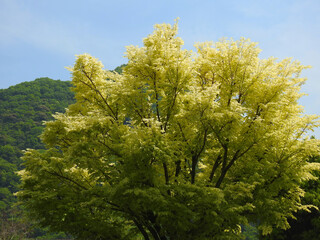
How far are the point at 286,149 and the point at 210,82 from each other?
183 inches

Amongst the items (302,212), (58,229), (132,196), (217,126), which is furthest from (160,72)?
(302,212)

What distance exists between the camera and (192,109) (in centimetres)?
1043

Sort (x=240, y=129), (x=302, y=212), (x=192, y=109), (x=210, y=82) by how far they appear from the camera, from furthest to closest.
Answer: (x=302, y=212) → (x=210, y=82) → (x=240, y=129) → (x=192, y=109)

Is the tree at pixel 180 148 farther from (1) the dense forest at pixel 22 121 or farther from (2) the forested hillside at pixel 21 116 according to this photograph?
(2) the forested hillside at pixel 21 116

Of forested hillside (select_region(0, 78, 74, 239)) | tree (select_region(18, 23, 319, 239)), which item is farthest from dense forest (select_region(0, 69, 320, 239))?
tree (select_region(18, 23, 319, 239))

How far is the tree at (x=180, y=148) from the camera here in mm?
9953

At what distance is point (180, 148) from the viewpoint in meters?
11.8

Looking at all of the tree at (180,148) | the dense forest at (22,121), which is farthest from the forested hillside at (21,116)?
the tree at (180,148)

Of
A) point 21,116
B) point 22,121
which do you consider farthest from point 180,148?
point 21,116

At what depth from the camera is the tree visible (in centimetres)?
995

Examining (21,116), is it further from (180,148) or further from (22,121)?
(180,148)

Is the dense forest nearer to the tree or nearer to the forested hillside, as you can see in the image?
the forested hillside

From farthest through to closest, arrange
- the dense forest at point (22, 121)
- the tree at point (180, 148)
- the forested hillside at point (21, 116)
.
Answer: the forested hillside at point (21, 116) < the dense forest at point (22, 121) < the tree at point (180, 148)

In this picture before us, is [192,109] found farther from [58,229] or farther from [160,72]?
[58,229]
